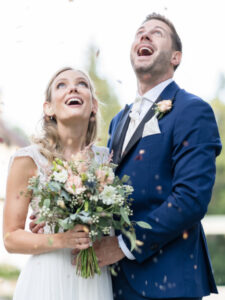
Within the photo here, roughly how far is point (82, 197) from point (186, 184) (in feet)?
2.41

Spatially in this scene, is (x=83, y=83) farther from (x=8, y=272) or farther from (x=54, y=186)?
(x=8, y=272)

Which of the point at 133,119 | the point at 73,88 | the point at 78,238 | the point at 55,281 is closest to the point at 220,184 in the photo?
the point at 133,119

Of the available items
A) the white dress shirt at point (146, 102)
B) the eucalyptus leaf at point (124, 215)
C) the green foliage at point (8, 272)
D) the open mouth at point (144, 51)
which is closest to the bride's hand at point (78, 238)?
the eucalyptus leaf at point (124, 215)

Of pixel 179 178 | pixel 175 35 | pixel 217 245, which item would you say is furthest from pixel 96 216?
pixel 217 245

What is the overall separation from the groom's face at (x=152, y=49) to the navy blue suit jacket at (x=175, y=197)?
1.50 feet

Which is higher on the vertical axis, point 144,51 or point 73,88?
point 144,51

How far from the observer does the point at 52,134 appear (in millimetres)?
3936

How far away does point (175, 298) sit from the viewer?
3320mm

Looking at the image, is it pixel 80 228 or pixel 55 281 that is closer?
pixel 80 228

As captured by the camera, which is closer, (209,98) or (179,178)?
(179,178)

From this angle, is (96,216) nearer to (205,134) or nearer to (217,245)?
(205,134)

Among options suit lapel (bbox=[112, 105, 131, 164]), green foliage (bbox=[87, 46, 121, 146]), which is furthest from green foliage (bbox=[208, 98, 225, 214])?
suit lapel (bbox=[112, 105, 131, 164])

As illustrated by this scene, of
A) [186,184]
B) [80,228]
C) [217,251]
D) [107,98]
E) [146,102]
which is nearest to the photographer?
[80,228]

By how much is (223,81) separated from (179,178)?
21098mm
